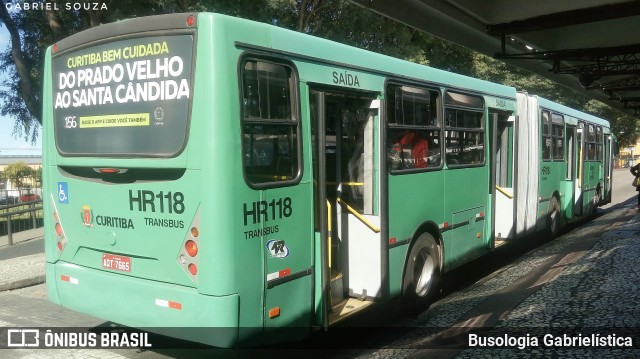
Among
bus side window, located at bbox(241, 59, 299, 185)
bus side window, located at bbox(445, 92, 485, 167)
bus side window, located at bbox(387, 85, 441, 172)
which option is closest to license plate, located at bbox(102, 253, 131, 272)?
bus side window, located at bbox(241, 59, 299, 185)

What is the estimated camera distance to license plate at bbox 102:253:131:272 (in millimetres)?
4727

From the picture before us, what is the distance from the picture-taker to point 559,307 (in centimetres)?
629

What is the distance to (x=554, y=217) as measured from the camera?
12.4 m

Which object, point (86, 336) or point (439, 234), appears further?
point (439, 234)

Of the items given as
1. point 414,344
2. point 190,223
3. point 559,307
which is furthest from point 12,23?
point 559,307

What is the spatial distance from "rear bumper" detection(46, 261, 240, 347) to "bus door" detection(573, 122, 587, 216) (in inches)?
481

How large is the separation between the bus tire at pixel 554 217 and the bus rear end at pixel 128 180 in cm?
980

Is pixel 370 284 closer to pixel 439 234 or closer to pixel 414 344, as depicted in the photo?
pixel 414 344

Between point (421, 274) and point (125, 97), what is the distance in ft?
13.8

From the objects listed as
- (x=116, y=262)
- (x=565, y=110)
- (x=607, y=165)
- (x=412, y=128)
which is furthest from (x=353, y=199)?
(x=607, y=165)

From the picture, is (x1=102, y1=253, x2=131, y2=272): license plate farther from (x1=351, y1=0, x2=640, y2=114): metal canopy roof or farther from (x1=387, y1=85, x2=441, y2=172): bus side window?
(x1=351, y1=0, x2=640, y2=114): metal canopy roof

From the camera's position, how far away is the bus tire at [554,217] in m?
12.1

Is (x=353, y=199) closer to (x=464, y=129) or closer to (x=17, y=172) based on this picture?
(x=464, y=129)

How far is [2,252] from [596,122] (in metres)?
16.3
